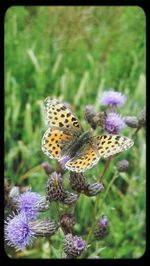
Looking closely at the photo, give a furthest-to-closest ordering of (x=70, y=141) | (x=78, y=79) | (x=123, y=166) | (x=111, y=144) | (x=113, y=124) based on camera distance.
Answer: (x=78, y=79) < (x=123, y=166) < (x=113, y=124) < (x=70, y=141) < (x=111, y=144)

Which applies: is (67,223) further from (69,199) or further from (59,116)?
(59,116)

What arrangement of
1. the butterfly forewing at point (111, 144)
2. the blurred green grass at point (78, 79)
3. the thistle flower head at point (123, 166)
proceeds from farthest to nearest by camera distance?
the blurred green grass at point (78, 79) < the thistle flower head at point (123, 166) < the butterfly forewing at point (111, 144)

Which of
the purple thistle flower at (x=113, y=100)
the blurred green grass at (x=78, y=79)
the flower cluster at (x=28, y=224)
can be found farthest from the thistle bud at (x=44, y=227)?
the blurred green grass at (x=78, y=79)

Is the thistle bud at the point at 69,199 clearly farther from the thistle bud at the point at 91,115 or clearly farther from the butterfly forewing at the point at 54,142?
the thistle bud at the point at 91,115

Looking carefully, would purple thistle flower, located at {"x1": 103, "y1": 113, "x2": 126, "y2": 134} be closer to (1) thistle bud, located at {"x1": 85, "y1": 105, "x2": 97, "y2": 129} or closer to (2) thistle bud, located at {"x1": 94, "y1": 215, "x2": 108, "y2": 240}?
(1) thistle bud, located at {"x1": 85, "y1": 105, "x2": 97, "y2": 129}

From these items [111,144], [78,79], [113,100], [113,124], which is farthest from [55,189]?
[78,79]

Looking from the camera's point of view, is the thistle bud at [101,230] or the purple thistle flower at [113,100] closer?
the thistle bud at [101,230]
